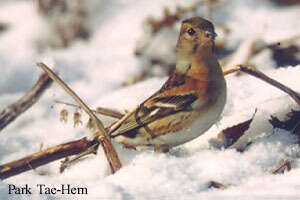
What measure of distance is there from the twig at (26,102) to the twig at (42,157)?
0.62m

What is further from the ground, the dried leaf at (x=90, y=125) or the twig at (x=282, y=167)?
the dried leaf at (x=90, y=125)

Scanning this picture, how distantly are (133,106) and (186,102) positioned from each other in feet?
2.92

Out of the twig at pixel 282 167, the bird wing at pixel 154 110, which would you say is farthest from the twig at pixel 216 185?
the bird wing at pixel 154 110

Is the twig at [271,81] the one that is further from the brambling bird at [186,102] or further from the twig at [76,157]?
the twig at [76,157]

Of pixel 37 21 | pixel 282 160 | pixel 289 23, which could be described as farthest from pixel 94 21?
pixel 282 160

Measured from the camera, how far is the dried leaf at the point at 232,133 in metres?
2.73

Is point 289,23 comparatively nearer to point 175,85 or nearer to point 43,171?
point 175,85

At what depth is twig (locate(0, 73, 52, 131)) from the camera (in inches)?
123

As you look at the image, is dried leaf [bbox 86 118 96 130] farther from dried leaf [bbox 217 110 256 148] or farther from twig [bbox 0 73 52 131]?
dried leaf [bbox 217 110 256 148]

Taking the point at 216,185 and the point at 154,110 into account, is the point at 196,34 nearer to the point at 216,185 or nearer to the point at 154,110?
the point at 154,110

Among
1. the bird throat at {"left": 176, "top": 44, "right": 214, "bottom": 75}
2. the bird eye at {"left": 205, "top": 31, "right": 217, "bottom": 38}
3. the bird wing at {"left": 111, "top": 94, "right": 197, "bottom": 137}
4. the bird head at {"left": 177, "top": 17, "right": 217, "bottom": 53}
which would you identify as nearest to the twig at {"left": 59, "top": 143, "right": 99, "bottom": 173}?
the bird wing at {"left": 111, "top": 94, "right": 197, "bottom": 137}

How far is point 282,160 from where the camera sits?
250 cm

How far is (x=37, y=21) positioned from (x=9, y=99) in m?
1.71

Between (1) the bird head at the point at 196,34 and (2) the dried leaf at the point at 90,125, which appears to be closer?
(1) the bird head at the point at 196,34
